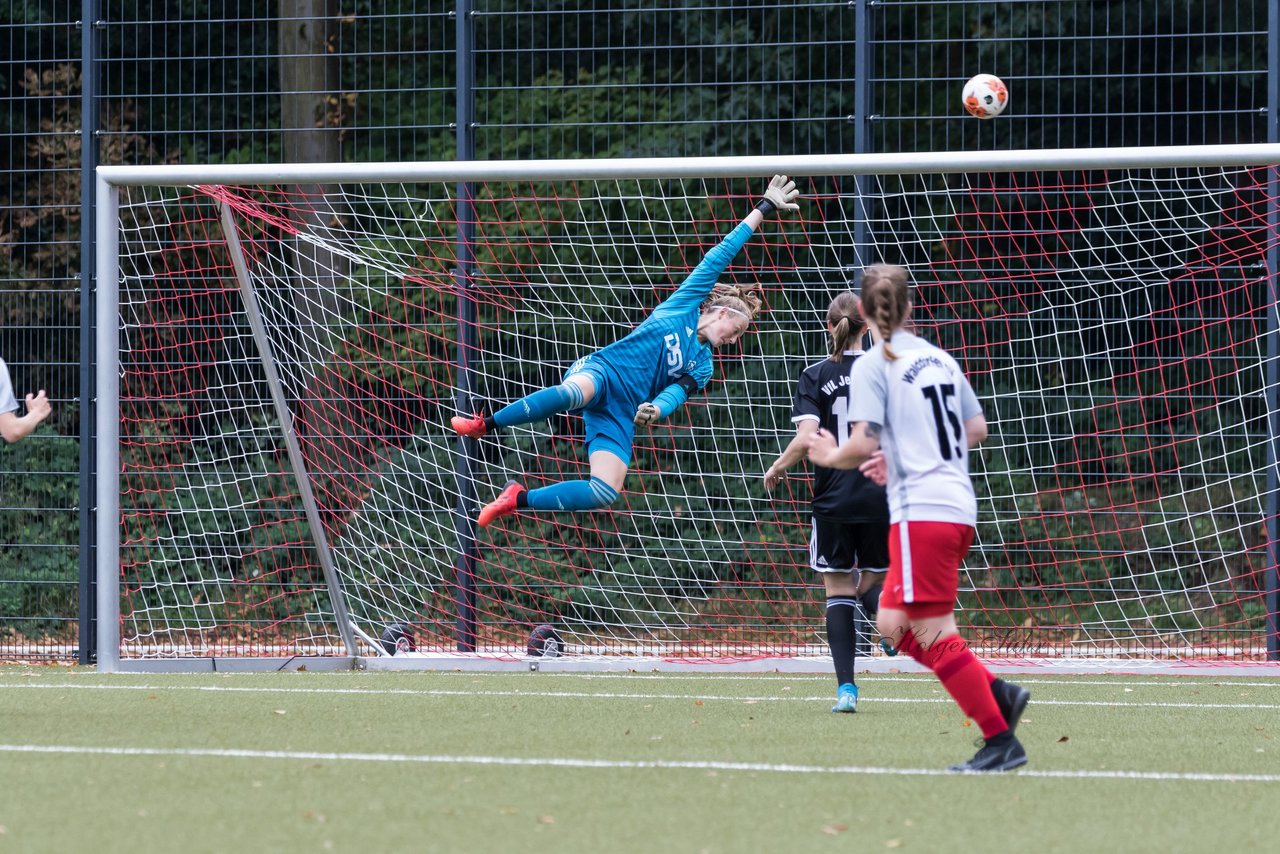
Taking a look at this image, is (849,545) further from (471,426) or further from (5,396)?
(5,396)

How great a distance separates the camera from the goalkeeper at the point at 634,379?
25.7ft

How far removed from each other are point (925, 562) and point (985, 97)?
4.20 m

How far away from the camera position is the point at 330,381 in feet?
33.7

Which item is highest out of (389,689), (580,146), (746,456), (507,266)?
(580,146)

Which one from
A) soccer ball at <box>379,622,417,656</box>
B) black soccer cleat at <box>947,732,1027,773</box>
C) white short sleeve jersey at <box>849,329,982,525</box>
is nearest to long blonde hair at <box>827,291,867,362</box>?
white short sleeve jersey at <box>849,329,982,525</box>

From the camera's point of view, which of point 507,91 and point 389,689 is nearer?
point 389,689

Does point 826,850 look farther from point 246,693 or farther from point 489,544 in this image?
point 489,544

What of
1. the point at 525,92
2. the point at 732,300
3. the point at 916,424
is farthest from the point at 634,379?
the point at 525,92

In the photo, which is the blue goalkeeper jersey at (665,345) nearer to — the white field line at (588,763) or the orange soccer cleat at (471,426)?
the orange soccer cleat at (471,426)

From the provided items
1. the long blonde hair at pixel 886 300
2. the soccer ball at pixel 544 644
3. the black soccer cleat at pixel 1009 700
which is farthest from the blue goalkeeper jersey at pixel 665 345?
the black soccer cleat at pixel 1009 700

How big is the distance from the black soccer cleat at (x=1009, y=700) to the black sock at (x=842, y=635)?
187 cm

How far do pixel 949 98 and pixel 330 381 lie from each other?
4.29 m

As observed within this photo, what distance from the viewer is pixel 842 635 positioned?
728cm

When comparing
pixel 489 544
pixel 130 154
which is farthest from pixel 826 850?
pixel 130 154
